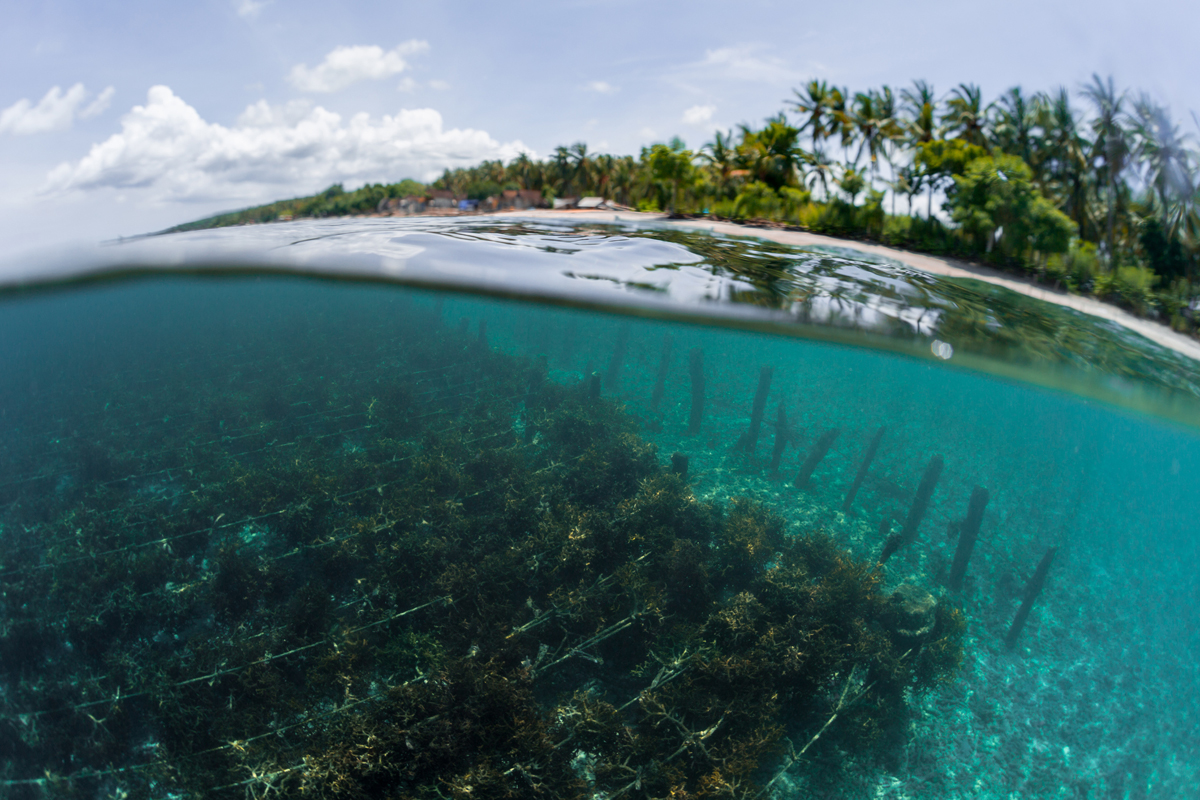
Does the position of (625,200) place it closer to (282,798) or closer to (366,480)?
(366,480)

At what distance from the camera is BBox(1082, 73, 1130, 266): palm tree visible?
1720 centimetres

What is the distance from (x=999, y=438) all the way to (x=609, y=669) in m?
36.9

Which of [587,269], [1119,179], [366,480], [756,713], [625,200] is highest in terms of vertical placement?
[625,200]

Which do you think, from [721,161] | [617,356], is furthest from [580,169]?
[617,356]

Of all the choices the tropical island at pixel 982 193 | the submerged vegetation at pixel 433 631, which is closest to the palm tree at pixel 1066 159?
the tropical island at pixel 982 193

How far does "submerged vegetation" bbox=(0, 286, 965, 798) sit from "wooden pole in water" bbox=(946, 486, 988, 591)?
1.11m

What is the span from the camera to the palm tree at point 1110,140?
56.4 feet

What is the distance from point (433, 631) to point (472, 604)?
2.18 feet

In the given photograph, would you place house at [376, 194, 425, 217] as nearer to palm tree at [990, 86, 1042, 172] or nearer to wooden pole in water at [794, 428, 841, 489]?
wooden pole in water at [794, 428, 841, 489]

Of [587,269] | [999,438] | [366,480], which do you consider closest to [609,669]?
[366,480]

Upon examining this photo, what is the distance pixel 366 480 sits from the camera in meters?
10.3

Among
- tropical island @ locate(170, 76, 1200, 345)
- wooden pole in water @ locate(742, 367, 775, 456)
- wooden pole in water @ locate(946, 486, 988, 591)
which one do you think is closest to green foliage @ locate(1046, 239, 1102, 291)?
tropical island @ locate(170, 76, 1200, 345)

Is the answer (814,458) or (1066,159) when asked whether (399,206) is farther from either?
(1066,159)

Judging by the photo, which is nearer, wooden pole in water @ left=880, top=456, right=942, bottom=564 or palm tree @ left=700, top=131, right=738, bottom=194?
wooden pole in water @ left=880, top=456, right=942, bottom=564
